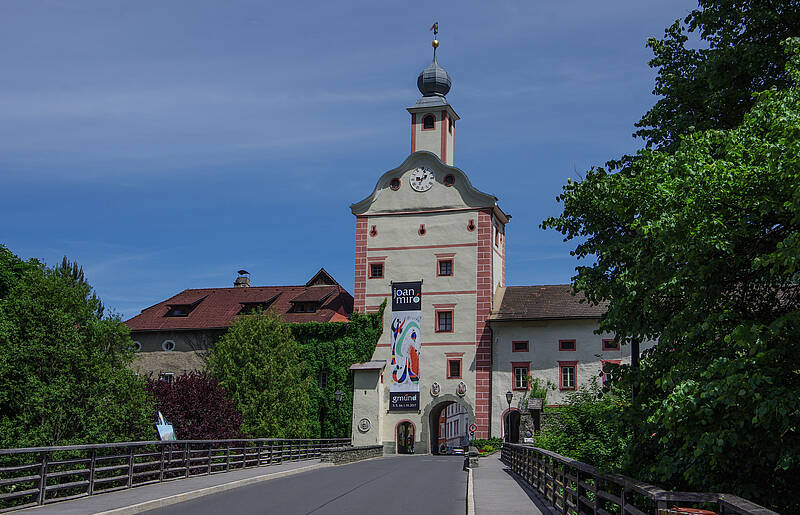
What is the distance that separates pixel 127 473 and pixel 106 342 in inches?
282

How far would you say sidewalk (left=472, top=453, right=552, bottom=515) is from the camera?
15250 millimetres

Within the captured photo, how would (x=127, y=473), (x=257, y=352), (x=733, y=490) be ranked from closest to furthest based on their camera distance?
1. (x=733, y=490)
2. (x=127, y=473)
3. (x=257, y=352)

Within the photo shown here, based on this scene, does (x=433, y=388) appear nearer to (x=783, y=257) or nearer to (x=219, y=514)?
(x=219, y=514)

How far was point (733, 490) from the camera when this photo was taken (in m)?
10.3

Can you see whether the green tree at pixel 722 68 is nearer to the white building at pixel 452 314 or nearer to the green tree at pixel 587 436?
the green tree at pixel 587 436

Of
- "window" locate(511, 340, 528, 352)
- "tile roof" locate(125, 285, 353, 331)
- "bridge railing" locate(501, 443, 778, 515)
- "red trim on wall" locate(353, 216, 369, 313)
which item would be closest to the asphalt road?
"bridge railing" locate(501, 443, 778, 515)

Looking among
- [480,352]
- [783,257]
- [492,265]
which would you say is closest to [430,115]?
[492,265]

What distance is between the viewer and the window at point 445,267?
5119 centimetres

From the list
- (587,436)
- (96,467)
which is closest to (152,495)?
(96,467)

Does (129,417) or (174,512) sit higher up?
(129,417)

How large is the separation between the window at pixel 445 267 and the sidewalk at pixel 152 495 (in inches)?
1116

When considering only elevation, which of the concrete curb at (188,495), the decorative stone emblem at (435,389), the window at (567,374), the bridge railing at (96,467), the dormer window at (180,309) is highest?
the dormer window at (180,309)

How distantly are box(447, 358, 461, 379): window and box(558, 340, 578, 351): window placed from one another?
6.23 meters

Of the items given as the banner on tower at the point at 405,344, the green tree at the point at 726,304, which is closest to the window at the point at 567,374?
the banner on tower at the point at 405,344
